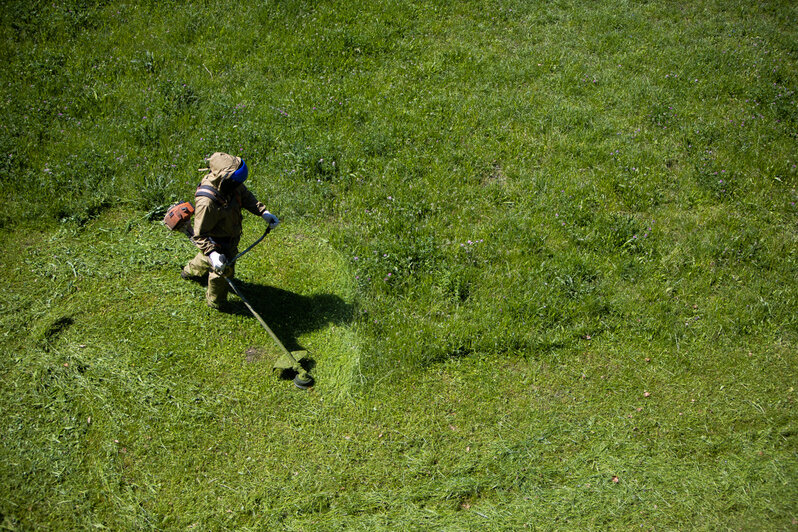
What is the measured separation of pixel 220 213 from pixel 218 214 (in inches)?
1.7

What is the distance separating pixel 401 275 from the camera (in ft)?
24.4

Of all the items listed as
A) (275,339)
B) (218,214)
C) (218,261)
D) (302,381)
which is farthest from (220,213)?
(302,381)

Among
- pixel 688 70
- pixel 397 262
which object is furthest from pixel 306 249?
pixel 688 70

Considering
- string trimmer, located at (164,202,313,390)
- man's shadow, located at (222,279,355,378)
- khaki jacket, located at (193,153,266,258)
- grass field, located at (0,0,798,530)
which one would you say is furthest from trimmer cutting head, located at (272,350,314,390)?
khaki jacket, located at (193,153,266,258)

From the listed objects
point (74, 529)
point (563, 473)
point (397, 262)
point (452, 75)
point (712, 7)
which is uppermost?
point (712, 7)

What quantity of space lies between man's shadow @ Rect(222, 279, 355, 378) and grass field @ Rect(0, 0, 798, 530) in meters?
0.04

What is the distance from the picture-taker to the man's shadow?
23.4 feet

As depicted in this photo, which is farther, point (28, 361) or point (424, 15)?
point (424, 15)

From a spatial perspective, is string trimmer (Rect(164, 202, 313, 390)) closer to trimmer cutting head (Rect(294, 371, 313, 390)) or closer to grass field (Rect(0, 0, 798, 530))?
trimmer cutting head (Rect(294, 371, 313, 390))

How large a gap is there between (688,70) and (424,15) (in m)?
5.25

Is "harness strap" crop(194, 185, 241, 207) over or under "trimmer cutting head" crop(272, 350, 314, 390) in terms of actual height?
over

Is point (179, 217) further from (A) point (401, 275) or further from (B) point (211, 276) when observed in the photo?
(A) point (401, 275)

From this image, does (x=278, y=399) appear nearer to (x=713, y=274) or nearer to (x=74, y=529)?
(x=74, y=529)

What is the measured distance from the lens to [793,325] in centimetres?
722
